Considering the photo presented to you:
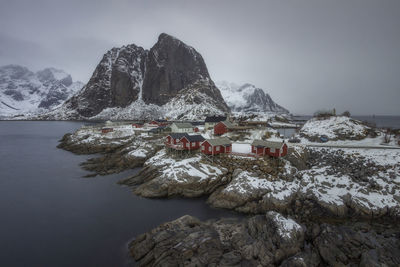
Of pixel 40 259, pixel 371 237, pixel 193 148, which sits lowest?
pixel 40 259

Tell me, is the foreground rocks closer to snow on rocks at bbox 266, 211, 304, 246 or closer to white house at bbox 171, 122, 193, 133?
snow on rocks at bbox 266, 211, 304, 246

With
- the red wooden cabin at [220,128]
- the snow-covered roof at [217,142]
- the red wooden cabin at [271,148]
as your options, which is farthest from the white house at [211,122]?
the red wooden cabin at [271,148]

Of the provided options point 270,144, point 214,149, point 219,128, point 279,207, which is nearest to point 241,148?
point 270,144

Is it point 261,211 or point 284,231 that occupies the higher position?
point 284,231

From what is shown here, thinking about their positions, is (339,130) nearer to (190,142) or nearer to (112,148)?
(190,142)

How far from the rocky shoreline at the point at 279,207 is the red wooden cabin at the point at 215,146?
6.98 feet

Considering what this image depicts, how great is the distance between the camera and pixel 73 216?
2447 cm

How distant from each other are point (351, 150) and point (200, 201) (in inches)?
1343

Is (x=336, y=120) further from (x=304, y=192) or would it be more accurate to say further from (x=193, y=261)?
(x=193, y=261)

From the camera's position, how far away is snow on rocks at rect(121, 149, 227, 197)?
96.2 feet

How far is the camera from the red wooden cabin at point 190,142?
39.3 meters

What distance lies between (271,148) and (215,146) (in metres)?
11.0

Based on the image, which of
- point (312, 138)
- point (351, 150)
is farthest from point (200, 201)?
point (312, 138)

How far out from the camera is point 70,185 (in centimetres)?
3381
